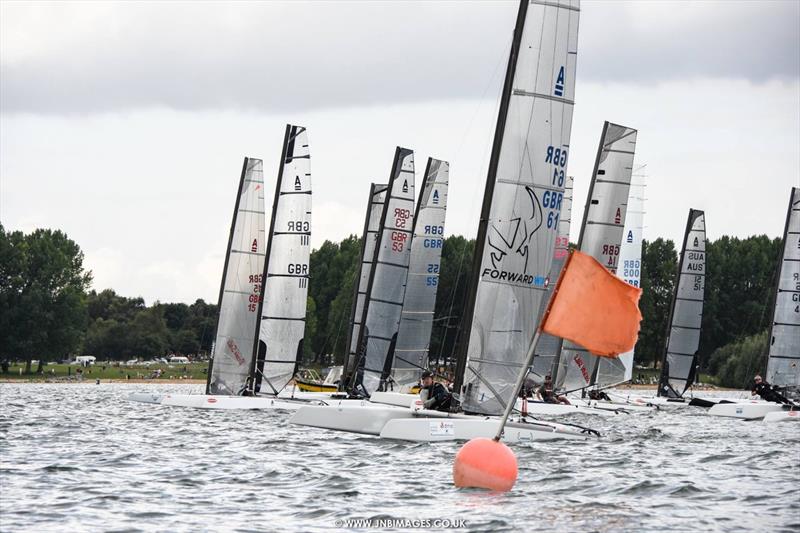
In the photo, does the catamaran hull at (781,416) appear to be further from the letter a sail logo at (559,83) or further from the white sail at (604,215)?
the letter a sail logo at (559,83)

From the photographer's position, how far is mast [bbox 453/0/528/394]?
24.2 m

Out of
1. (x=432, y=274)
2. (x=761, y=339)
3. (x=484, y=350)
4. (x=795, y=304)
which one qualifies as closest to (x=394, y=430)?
(x=484, y=350)

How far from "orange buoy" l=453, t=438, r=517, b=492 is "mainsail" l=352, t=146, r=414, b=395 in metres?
25.6

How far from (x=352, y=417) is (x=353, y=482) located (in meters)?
7.15

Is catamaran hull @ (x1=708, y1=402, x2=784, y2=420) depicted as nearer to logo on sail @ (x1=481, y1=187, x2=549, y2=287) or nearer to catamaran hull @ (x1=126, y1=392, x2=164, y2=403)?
logo on sail @ (x1=481, y1=187, x2=549, y2=287)

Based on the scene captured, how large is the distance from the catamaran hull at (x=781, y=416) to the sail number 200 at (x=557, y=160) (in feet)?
42.8

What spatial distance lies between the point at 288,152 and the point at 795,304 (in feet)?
60.3

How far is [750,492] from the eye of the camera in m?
17.3

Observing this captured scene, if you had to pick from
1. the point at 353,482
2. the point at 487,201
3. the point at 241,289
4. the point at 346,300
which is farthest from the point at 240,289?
the point at 346,300

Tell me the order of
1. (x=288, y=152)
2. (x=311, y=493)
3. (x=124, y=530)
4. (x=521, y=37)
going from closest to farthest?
1. (x=124, y=530)
2. (x=311, y=493)
3. (x=521, y=37)
4. (x=288, y=152)

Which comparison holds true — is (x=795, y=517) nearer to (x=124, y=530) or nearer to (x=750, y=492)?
(x=750, y=492)

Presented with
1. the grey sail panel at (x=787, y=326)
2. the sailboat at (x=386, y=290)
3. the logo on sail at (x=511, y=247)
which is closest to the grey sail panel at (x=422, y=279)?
the sailboat at (x=386, y=290)

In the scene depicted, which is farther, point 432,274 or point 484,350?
point 432,274

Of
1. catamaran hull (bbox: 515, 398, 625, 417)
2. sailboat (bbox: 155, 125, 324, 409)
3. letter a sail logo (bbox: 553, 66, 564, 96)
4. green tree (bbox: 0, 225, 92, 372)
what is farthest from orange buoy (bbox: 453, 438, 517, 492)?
green tree (bbox: 0, 225, 92, 372)
